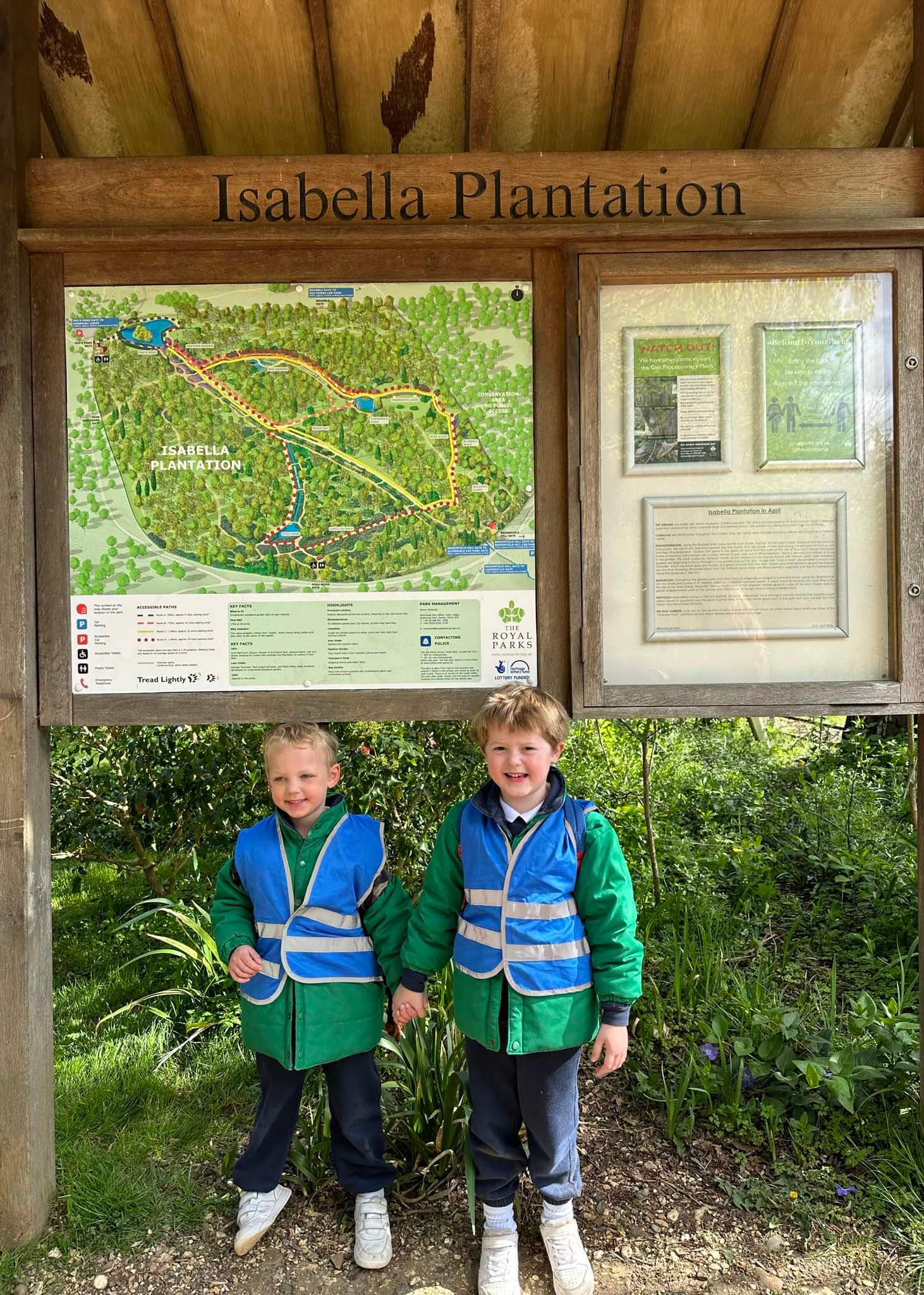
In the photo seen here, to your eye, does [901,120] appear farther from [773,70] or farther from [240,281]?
[240,281]

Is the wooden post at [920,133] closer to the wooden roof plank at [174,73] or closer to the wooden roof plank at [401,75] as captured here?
the wooden roof plank at [401,75]

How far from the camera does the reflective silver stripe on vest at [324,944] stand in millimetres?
2441

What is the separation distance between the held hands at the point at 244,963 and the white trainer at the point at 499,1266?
0.96 meters

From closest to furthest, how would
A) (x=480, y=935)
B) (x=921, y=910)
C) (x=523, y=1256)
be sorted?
(x=480, y=935), (x=523, y=1256), (x=921, y=910)

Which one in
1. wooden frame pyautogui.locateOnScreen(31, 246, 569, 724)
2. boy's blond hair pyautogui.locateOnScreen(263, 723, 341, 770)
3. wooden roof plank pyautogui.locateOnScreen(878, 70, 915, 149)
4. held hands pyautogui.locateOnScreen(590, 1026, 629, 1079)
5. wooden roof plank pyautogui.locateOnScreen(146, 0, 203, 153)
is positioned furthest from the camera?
wooden roof plank pyautogui.locateOnScreen(878, 70, 915, 149)

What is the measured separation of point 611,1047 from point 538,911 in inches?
15.1

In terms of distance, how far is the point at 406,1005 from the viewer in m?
2.43

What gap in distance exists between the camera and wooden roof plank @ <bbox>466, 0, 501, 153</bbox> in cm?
254

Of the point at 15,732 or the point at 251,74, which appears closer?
the point at 15,732

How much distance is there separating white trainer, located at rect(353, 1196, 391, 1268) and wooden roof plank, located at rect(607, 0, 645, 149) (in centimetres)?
350

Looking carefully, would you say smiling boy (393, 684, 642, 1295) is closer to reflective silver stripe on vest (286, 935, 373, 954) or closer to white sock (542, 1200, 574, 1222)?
white sock (542, 1200, 574, 1222)

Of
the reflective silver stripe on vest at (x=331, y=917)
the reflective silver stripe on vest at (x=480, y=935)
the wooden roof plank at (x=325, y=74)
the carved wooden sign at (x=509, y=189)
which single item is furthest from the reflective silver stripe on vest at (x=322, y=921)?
the wooden roof plank at (x=325, y=74)

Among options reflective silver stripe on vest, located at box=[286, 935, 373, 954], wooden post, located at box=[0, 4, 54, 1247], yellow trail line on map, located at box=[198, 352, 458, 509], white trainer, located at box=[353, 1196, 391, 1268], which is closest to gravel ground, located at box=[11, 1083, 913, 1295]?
white trainer, located at box=[353, 1196, 391, 1268]

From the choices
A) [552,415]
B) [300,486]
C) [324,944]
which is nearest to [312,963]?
[324,944]
